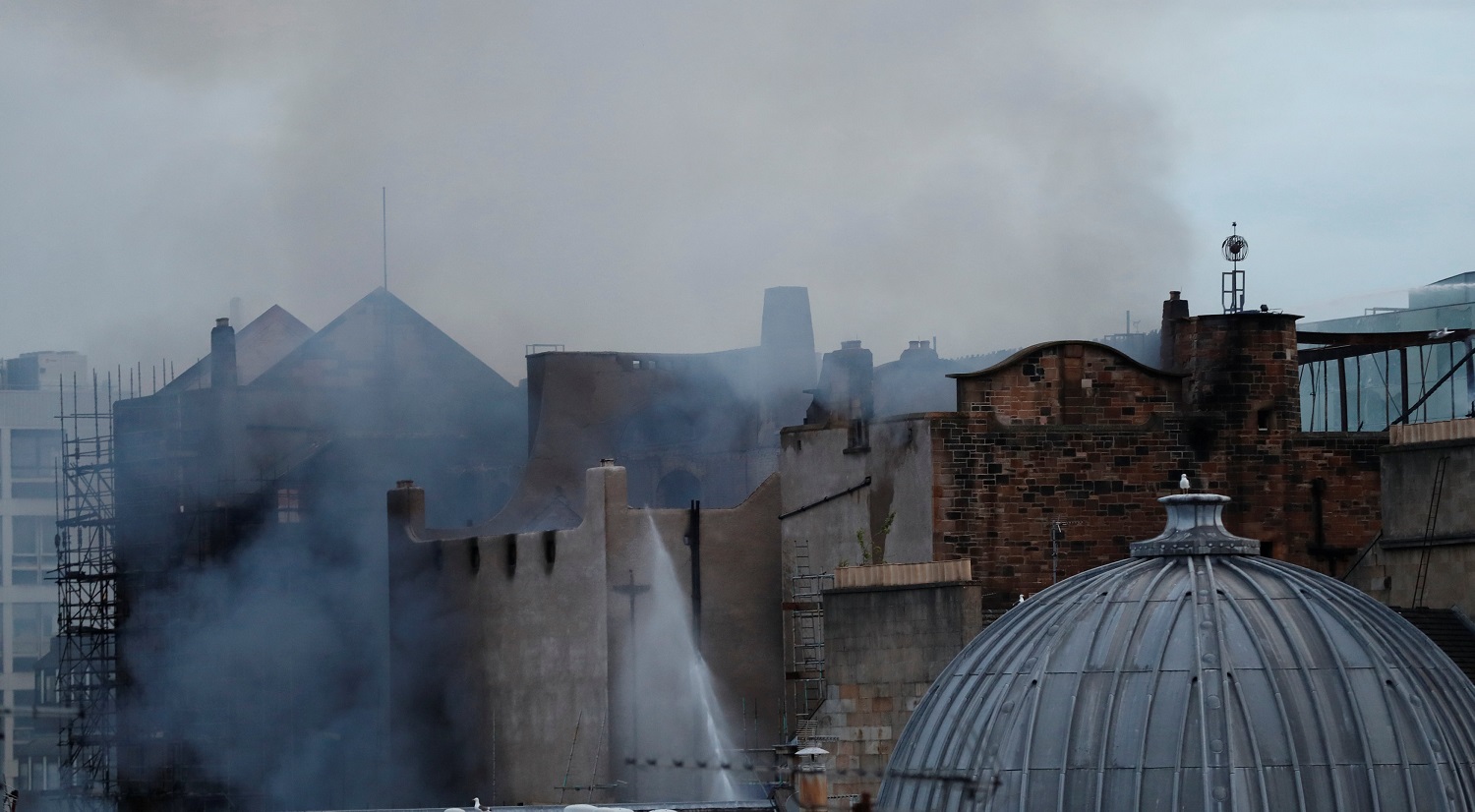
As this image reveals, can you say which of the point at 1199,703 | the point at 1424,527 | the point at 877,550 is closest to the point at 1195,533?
the point at 1199,703

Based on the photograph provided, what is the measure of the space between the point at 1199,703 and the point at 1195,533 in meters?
3.34

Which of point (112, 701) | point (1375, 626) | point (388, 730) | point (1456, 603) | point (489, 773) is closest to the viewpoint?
point (1375, 626)

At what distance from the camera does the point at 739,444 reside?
7406 centimetres

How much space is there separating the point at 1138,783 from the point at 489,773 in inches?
1319

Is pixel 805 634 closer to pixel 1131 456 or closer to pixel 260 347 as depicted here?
pixel 1131 456

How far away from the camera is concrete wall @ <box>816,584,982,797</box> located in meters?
54.2

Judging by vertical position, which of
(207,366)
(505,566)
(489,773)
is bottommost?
(489,773)

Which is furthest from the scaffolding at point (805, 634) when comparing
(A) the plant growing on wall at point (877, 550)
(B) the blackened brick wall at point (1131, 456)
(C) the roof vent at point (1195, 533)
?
(C) the roof vent at point (1195, 533)

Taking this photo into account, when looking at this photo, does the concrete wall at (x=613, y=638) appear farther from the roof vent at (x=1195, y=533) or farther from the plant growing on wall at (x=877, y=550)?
the roof vent at (x=1195, y=533)

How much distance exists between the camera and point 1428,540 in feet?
170

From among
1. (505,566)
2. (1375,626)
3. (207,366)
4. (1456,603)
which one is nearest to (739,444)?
(505,566)

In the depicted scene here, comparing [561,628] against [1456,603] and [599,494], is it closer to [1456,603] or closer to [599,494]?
[599,494]

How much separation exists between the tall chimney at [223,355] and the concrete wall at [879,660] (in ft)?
85.0

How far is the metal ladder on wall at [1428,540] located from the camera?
51.6 meters
